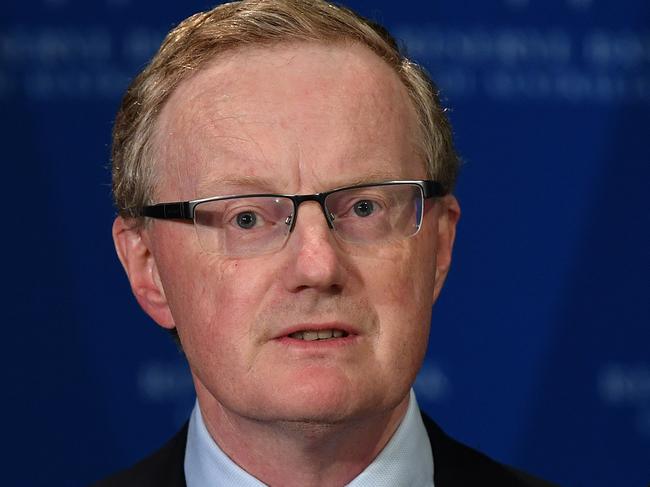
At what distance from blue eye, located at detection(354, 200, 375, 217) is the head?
43mm

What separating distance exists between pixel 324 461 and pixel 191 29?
0.83 m

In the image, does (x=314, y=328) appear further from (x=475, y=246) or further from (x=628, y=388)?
(x=628, y=388)

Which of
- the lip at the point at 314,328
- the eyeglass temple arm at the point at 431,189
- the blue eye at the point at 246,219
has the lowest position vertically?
the lip at the point at 314,328

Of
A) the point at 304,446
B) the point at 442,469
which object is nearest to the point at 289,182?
the point at 304,446

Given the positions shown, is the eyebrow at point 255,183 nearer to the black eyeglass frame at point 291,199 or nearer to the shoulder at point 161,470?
the black eyeglass frame at point 291,199

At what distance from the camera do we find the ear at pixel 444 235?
2604 mm

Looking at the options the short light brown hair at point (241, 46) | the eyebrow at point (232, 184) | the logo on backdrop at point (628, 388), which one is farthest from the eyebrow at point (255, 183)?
the logo on backdrop at point (628, 388)

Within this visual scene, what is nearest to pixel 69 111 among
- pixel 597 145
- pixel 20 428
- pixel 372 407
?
pixel 20 428

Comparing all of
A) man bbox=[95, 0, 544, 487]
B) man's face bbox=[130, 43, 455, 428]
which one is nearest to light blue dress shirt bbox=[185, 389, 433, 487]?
man bbox=[95, 0, 544, 487]

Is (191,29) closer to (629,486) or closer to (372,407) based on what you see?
(372,407)

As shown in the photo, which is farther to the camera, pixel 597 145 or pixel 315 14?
pixel 597 145

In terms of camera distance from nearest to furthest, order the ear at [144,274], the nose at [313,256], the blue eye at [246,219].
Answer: the nose at [313,256] → the blue eye at [246,219] → the ear at [144,274]

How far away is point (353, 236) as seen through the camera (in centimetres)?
232

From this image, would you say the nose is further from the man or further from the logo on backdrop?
the logo on backdrop
